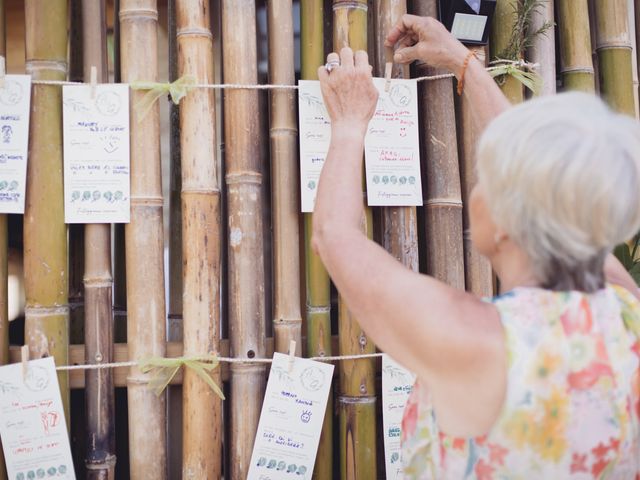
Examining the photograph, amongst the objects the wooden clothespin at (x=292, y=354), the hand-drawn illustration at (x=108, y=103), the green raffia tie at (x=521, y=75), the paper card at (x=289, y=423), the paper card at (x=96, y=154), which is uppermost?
the green raffia tie at (x=521, y=75)

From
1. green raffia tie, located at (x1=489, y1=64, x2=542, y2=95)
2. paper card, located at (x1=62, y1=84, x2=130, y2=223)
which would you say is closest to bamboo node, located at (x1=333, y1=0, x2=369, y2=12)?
green raffia tie, located at (x1=489, y1=64, x2=542, y2=95)

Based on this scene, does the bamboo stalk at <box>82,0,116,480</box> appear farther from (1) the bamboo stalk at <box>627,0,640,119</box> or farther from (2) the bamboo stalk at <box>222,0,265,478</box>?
(1) the bamboo stalk at <box>627,0,640,119</box>

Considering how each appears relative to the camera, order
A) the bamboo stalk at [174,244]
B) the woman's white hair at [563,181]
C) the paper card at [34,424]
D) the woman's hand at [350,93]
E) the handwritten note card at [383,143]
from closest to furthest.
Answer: the woman's white hair at [563,181]
the woman's hand at [350,93]
the paper card at [34,424]
the handwritten note card at [383,143]
the bamboo stalk at [174,244]

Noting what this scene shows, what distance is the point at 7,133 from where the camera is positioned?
1.48m

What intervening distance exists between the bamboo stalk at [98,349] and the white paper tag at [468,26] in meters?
0.84

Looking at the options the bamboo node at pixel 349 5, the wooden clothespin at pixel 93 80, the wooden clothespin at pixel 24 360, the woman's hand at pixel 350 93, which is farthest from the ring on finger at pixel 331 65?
the wooden clothespin at pixel 24 360

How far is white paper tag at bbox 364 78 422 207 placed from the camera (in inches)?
63.6

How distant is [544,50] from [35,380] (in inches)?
55.0

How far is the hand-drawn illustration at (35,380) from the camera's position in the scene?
148 centimetres

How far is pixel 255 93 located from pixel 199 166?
0.70ft

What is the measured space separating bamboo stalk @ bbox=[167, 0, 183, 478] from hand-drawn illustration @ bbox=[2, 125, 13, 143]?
374 mm

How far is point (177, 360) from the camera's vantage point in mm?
1507

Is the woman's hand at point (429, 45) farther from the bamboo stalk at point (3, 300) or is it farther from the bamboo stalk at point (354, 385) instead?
the bamboo stalk at point (3, 300)

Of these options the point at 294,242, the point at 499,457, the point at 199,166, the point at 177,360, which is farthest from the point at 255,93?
the point at 499,457
